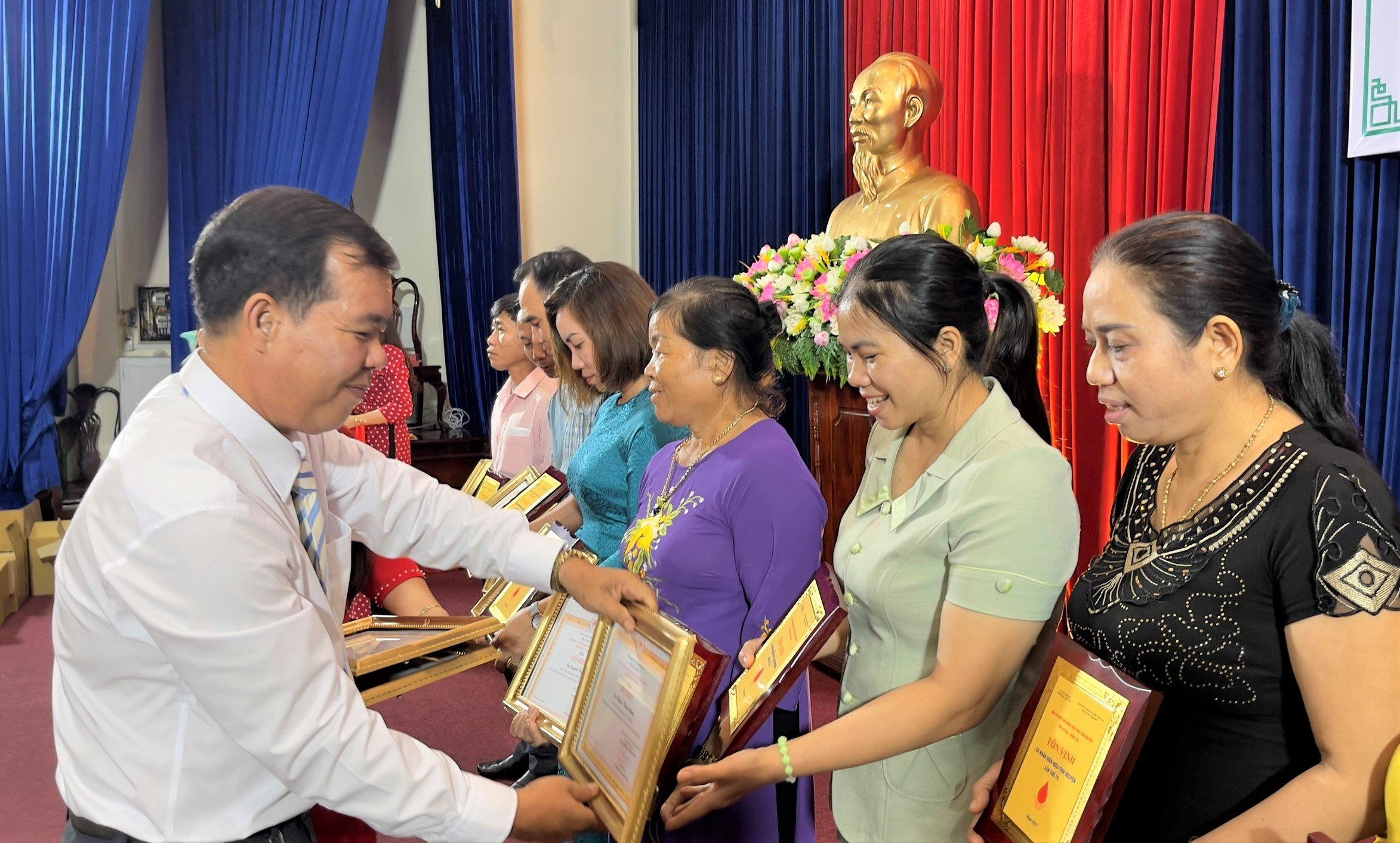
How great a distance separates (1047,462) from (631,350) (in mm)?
1420

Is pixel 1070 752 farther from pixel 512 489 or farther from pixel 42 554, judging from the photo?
pixel 42 554

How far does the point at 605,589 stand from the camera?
1.57 meters

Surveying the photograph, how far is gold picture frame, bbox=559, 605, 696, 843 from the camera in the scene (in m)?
1.25

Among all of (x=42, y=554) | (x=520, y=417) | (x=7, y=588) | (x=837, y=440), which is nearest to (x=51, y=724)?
(x=7, y=588)

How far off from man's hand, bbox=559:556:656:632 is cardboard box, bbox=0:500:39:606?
4618 millimetres

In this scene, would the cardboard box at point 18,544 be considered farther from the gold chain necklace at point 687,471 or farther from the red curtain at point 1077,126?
the red curtain at point 1077,126

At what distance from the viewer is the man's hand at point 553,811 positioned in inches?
50.5

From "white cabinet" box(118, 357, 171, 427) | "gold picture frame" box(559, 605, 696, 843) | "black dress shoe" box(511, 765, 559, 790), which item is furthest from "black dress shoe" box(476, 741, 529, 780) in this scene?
"white cabinet" box(118, 357, 171, 427)

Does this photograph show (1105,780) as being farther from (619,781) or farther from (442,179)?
(442,179)

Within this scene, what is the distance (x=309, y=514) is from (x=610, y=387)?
1.28 meters

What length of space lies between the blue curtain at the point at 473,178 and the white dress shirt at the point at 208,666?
19.4ft

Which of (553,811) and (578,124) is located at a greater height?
(578,124)

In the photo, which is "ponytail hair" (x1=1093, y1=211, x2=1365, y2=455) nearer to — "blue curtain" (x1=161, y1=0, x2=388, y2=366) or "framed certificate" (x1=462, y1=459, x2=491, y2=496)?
"framed certificate" (x1=462, y1=459, x2=491, y2=496)

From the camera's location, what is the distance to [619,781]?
1.34 meters
